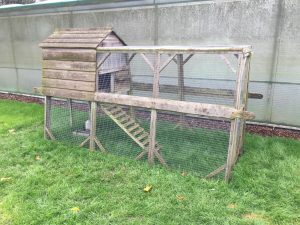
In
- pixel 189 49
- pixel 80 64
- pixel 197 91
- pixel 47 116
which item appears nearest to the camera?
pixel 189 49

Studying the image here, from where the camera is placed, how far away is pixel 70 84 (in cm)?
622

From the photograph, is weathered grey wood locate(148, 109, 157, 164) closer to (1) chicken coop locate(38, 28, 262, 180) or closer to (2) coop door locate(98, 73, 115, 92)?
(1) chicken coop locate(38, 28, 262, 180)

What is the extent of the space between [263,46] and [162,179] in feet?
12.3

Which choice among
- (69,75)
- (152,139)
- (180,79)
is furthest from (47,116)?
(180,79)

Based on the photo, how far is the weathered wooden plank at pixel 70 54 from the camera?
591cm

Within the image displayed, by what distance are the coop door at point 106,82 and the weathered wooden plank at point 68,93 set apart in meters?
0.31

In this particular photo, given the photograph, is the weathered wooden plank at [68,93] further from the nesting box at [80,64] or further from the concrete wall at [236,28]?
the concrete wall at [236,28]

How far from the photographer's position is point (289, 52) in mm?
6504

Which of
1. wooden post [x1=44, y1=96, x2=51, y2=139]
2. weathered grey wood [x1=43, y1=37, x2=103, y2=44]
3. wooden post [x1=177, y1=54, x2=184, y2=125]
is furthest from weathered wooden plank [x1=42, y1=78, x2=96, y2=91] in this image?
wooden post [x1=177, y1=54, x2=184, y2=125]

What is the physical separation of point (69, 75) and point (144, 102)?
175cm

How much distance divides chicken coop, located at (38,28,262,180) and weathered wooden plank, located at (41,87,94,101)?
0.02 metres

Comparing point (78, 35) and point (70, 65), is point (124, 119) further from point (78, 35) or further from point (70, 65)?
point (78, 35)

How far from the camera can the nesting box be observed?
595cm

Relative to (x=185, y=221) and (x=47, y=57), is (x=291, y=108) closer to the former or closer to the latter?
(x=185, y=221)
